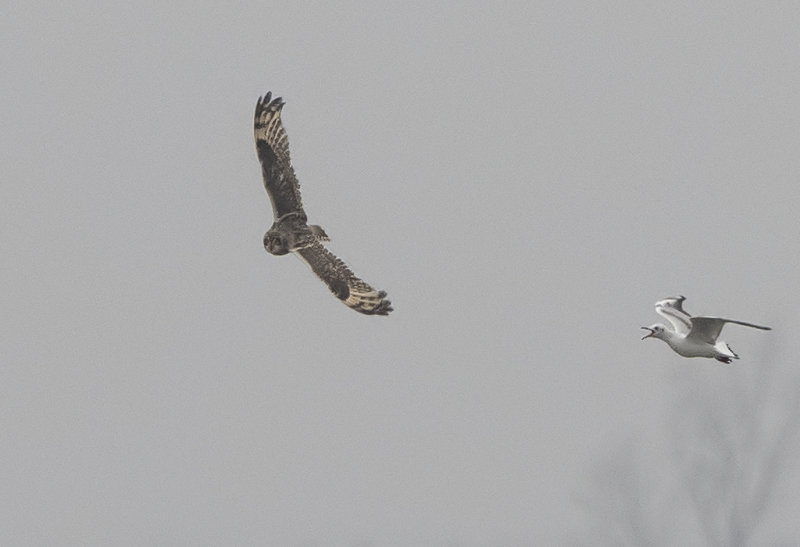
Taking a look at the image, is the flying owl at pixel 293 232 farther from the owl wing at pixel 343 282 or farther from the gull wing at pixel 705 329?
the gull wing at pixel 705 329

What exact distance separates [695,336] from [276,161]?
19.1ft

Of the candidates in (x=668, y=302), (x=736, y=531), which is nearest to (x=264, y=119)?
(x=668, y=302)

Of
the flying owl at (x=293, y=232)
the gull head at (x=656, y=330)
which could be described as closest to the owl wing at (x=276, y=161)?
the flying owl at (x=293, y=232)

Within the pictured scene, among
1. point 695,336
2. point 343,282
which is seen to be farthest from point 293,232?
point 695,336

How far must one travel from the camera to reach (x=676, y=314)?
2578 centimetres

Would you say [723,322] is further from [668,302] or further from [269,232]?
[269,232]

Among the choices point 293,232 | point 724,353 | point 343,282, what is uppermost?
point 293,232

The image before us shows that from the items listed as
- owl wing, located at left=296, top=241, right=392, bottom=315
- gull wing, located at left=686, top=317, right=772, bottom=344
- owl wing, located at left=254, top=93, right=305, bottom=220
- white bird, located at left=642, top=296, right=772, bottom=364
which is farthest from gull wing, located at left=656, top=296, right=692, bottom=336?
owl wing, located at left=254, top=93, right=305, bottom=220

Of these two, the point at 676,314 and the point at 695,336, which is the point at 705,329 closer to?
the point at 695,336

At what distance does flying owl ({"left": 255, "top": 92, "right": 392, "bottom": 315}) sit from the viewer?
78.0ft

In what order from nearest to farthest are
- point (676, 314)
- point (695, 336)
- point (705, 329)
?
point (705, 329), point (695, 336), point (676, 314)

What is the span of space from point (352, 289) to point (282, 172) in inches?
77.5

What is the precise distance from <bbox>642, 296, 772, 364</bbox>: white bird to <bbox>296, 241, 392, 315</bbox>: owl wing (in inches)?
147

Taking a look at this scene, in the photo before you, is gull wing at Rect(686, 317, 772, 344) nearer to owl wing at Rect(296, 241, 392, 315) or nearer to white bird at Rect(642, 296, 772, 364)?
white bird at Rect(642, 296, 772, 364)
